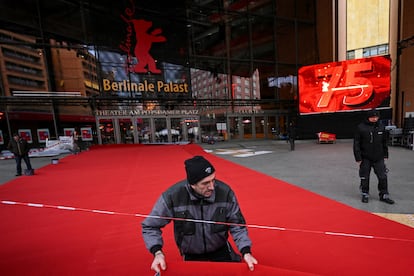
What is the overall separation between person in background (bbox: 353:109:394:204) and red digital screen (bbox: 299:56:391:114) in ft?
37.7

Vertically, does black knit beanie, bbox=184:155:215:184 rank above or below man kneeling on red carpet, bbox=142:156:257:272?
above

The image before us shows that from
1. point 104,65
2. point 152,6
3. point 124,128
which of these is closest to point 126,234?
point 124,128

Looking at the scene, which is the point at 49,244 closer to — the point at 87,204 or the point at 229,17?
the point at 87,204

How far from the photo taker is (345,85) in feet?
43.4

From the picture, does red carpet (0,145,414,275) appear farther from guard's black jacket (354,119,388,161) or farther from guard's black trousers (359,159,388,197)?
guard's black jacket (354,119,388,161)

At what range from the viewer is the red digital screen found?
12438 millimetres

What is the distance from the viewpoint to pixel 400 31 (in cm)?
1260

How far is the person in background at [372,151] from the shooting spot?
361cm

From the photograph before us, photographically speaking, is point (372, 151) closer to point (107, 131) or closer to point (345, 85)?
A: point (345, 85)

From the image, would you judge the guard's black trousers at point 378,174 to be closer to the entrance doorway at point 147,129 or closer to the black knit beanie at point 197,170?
the black knit beanie at point 197,170

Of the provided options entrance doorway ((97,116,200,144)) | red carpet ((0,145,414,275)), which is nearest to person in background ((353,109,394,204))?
red carpet ((0,145,414,275))

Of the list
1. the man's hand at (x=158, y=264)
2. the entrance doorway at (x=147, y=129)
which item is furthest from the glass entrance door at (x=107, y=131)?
the man's hand at (x=158, y=264)

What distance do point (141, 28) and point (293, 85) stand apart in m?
13.7

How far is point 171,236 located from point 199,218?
146 cm
